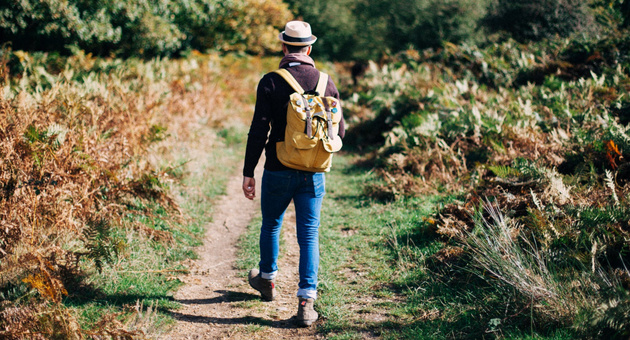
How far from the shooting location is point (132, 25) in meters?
12.7

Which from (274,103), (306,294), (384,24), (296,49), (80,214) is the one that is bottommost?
(306,294)

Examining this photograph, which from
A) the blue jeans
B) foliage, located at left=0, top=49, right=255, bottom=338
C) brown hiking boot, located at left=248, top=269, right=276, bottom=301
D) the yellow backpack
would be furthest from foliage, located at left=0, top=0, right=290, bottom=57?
the yellow backpack

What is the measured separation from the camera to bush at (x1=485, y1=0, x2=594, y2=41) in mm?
12172

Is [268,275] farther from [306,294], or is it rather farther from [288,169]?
[288,169]

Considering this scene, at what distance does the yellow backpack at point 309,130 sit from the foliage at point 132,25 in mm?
8958

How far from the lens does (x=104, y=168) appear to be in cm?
530

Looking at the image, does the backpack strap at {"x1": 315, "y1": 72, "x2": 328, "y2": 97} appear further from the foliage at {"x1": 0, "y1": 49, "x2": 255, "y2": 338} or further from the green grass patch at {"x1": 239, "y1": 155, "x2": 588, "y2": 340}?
the foliage at {"x1": 0, "y1": 49, "x2": 255, "y2": 338}

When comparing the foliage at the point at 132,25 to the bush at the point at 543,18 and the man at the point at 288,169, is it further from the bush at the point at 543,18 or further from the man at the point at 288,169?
the man at the point at 288,169

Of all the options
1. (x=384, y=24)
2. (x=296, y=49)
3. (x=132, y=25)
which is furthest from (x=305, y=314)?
(x=384, y=24)

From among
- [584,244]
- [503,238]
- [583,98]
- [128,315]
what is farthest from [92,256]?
[583,98]

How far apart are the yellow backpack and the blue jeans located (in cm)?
12

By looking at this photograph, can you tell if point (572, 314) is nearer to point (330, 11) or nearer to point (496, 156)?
point (496, 156)

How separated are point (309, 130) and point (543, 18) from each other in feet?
37.1

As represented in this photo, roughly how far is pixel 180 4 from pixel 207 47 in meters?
3.49
